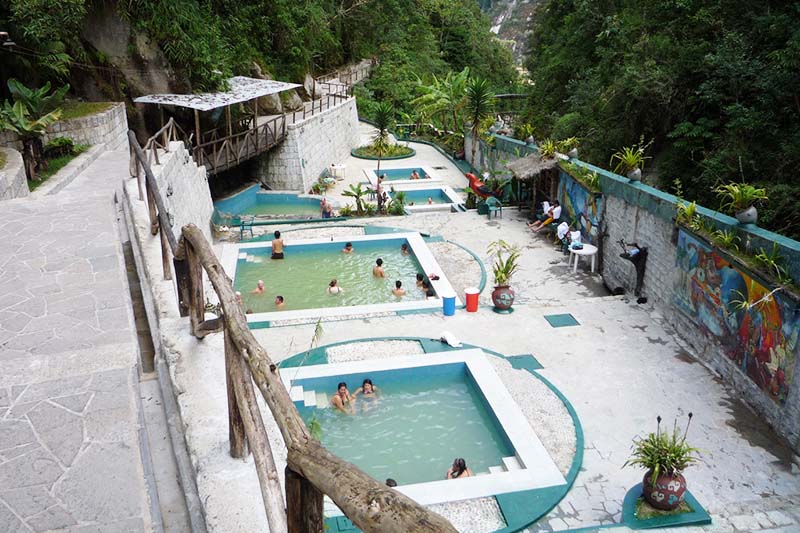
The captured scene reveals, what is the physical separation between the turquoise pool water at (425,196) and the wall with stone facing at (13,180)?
15.3m

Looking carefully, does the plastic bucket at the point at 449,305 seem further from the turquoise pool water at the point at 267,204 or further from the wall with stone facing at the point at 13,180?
the turquoise pool water at the point at 267,204

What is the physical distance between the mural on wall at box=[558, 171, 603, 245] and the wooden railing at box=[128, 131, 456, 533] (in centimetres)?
1249

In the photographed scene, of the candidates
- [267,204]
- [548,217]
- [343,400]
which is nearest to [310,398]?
[343,400]

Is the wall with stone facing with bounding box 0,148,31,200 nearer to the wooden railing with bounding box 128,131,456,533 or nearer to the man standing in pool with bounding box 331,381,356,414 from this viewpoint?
the man standing in pool with bounding box 331,381,356,414

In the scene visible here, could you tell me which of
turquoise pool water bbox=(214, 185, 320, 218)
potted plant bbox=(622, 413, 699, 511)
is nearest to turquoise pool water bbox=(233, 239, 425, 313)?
turquoise pool water bbox=(214, 185, 320, 218)

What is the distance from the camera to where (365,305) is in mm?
13547

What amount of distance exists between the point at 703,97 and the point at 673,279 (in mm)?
5618

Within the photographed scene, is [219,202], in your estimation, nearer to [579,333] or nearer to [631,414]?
[579,333]

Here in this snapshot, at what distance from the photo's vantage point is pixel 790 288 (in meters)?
8.73

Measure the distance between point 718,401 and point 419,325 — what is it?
5.33 meters

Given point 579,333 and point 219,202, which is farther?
point 219,202

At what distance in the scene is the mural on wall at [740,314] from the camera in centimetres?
884

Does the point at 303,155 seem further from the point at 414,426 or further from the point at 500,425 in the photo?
the point at 500,425

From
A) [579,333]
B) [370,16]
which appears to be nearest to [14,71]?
[579,333]
